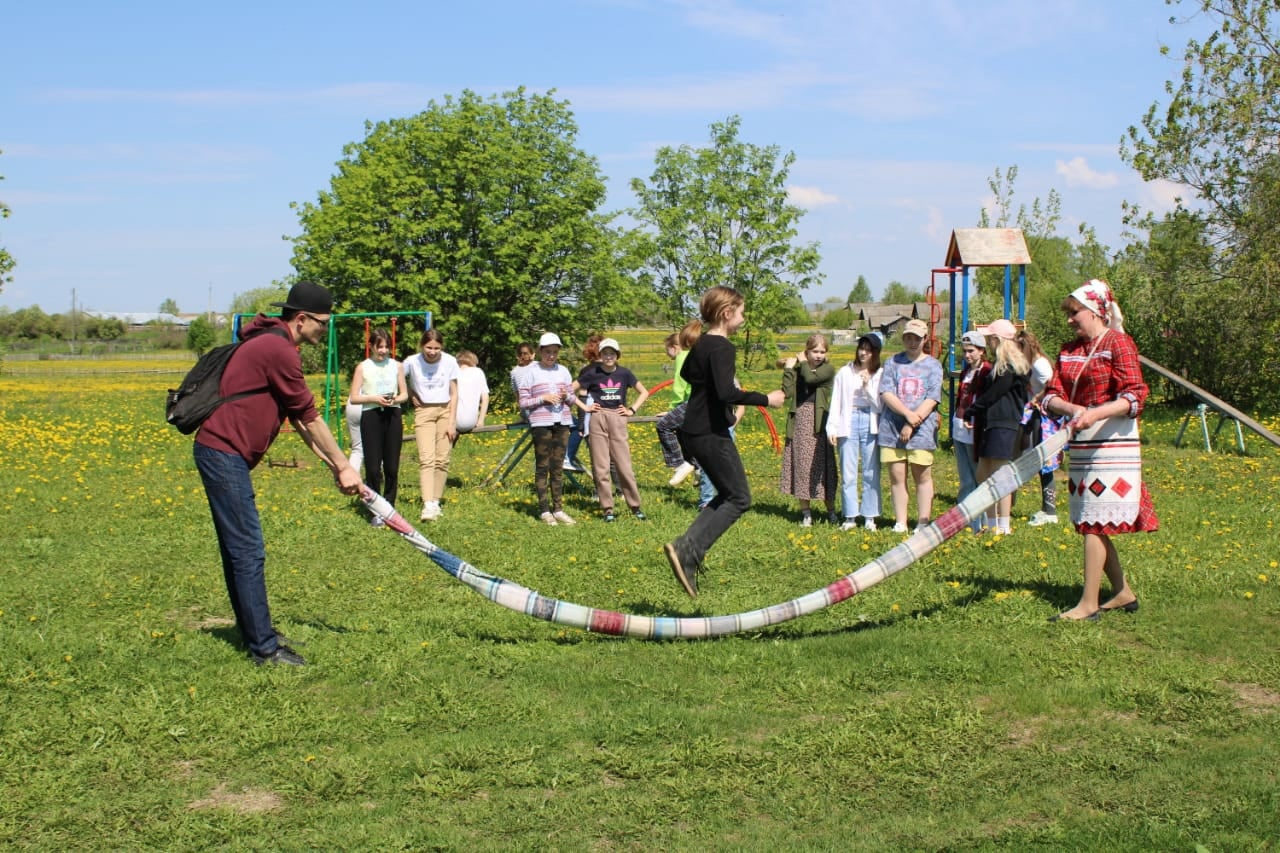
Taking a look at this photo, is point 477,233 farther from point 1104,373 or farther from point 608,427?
point 1104,373

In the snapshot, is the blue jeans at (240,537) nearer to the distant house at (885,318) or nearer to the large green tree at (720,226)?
the large green tree at (720,226)

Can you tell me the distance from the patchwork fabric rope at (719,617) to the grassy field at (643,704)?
14 centimetres

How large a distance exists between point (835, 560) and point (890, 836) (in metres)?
5.22

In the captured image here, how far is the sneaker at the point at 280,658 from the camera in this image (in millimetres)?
6531

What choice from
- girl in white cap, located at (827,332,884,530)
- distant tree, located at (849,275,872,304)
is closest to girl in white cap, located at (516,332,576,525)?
girl in white cap, located at (827,332,884,530)

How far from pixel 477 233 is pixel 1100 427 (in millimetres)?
25884

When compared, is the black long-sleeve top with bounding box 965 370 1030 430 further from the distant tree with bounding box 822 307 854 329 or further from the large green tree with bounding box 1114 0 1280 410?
the distant tree with bounding box 822 307 854 329

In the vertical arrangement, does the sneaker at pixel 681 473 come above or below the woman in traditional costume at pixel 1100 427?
below

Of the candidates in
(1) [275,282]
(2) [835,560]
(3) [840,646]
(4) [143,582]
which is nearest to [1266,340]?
(2) [835,560]

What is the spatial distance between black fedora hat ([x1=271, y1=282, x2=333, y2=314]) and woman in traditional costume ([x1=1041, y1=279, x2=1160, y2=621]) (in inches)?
175

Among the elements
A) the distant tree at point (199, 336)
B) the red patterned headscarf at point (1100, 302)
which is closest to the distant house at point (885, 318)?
the distant tree at point (199, 336)

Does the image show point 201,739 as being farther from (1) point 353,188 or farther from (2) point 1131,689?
(1) point 353,188

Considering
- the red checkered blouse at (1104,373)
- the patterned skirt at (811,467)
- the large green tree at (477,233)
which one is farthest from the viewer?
the large green tree at (477,233)

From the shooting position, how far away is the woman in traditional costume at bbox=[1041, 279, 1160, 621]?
22.8 feet
